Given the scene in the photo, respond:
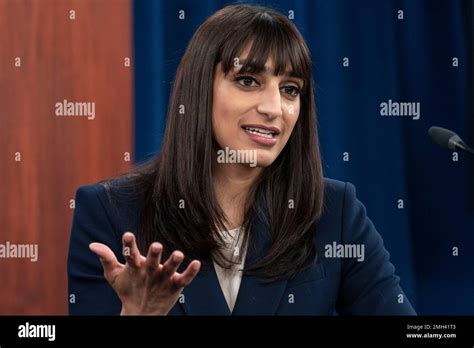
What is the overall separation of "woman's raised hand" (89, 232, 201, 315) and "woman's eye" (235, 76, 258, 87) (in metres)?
0.36

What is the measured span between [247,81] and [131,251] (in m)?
0.41

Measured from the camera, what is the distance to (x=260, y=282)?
103 cm

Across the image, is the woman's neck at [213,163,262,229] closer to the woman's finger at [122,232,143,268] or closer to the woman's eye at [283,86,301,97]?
the woman's eye at [283,86,301,97]

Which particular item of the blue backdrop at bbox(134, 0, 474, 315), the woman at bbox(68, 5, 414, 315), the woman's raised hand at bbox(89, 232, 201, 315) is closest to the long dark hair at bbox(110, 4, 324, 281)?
the woman at bbox(68, 5, 414, 315)

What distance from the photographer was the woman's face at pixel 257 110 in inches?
42.8

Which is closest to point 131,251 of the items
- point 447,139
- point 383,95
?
point 447,139

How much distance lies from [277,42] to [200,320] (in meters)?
0.45

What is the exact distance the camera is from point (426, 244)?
4.99 feet

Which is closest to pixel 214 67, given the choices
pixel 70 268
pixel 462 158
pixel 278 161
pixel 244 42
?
pixel 244 42

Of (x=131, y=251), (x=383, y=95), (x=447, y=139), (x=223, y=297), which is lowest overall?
(x=223, y=297)

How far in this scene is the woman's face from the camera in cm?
109

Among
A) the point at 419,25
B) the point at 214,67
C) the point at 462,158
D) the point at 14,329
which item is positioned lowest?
the point at 14,329

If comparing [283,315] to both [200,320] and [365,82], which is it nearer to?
[200,320]

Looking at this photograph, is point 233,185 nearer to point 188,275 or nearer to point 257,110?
point 257,110
